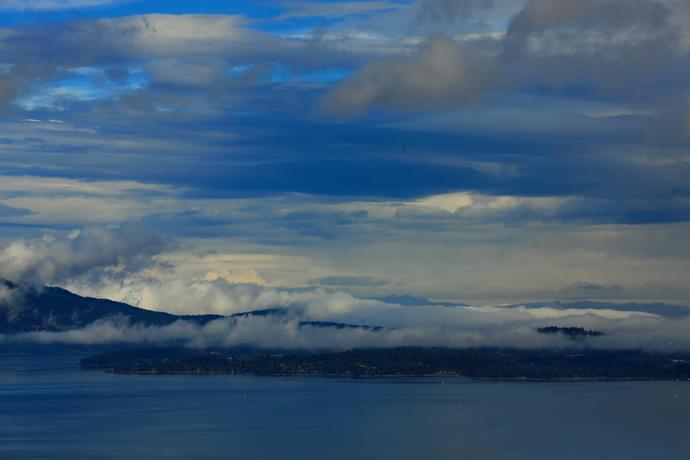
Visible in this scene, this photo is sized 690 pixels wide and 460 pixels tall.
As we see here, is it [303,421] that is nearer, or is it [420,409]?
[303,421]

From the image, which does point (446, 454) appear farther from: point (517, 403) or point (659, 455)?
point (517, 403)

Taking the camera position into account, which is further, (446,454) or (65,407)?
(65,407)

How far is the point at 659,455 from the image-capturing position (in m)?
126

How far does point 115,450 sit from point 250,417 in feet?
147

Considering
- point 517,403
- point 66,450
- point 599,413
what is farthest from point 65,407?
point 599,413

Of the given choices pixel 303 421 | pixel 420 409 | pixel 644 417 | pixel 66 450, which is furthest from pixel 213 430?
pixel 644 417

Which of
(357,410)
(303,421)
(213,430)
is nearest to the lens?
(213,430)

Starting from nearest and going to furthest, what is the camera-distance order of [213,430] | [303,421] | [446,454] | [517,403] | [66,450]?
[446,454] < [66,450] < [213,430] < [303,421] < [517,403]

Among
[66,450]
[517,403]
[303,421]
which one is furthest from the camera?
[517,403]

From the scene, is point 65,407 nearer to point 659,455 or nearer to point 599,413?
point 599,413

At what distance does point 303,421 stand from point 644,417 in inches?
2079

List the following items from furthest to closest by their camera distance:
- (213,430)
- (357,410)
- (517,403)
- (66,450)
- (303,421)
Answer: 1. (517,403)
2. (357,410)
3. (303,421)
4. (213,430)
5. (66,450)

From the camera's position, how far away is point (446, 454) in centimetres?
12525

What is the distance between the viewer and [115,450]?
432ft
